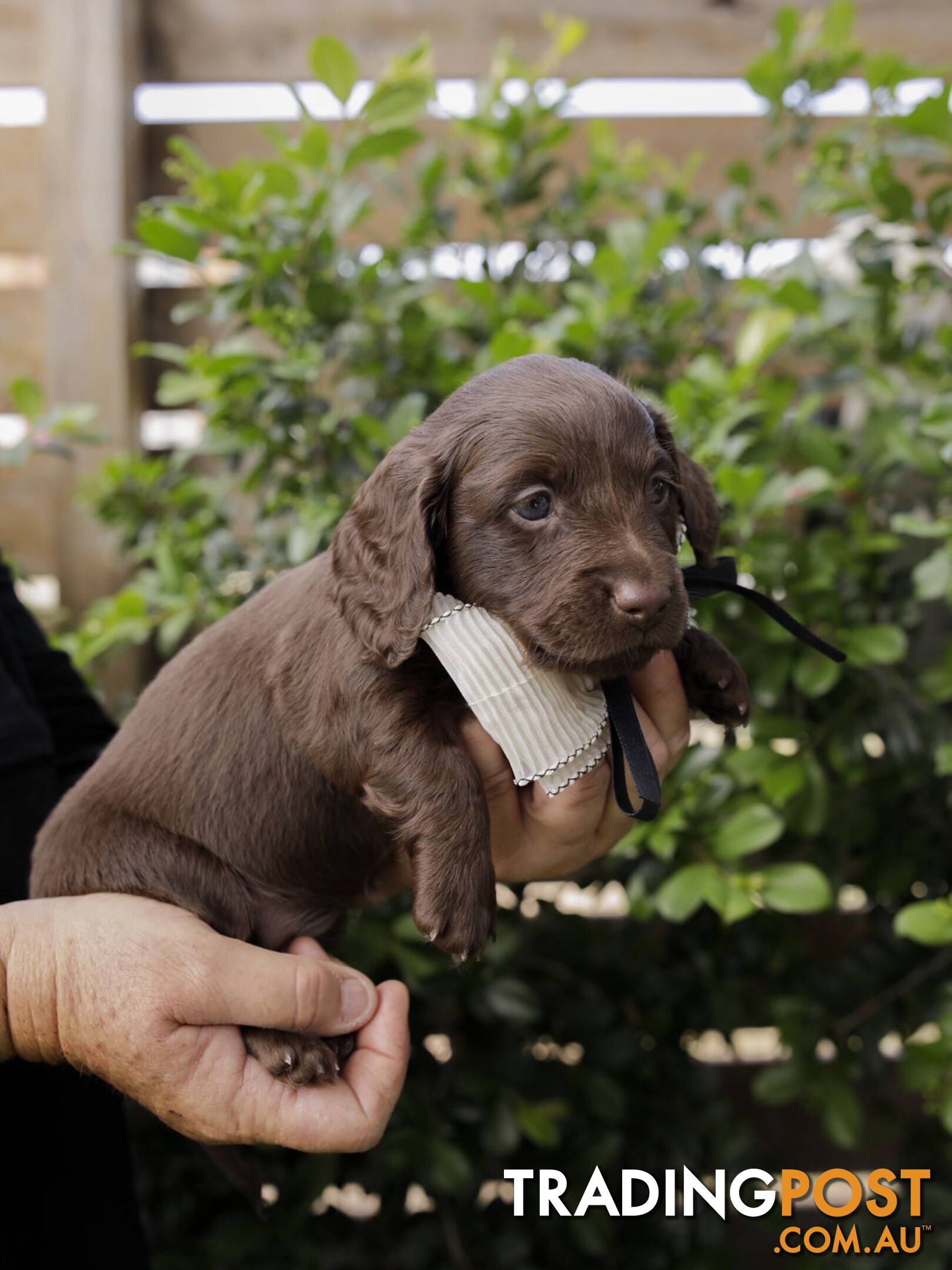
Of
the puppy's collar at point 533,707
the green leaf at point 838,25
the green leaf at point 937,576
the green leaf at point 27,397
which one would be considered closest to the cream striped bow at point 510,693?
the puppy's collar at point 533,707

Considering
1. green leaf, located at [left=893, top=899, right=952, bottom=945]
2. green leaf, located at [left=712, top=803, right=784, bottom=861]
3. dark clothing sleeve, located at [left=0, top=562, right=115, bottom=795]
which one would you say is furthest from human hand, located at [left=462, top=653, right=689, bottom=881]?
dark clothing sleeve, located at [left=0, top=562, right=115, bottom=795]

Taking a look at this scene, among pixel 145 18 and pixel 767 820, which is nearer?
pixel 767 820

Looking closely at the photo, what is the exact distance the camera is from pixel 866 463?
2.31 m

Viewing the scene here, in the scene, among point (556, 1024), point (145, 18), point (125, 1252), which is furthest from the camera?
point (145, 18)

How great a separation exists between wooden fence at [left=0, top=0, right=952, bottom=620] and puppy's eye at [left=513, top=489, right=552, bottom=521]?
2.06 metres

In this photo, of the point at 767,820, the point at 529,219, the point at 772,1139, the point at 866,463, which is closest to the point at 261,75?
the point at 529,219

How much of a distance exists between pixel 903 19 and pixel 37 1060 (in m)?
3.35

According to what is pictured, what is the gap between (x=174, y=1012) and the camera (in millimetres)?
1465

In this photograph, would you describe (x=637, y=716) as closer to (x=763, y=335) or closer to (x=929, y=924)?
(x=929, y=924)

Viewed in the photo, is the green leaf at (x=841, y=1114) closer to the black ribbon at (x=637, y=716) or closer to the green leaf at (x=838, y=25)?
the black ribbon at (x=637, y=716)

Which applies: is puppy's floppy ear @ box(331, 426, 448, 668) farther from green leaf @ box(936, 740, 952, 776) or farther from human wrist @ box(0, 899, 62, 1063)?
green leaf @ box(936, 740, 952, 776)

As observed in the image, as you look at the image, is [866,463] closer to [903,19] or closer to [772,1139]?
[903,19]

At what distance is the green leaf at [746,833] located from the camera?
1.96 m

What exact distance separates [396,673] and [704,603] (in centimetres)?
83
